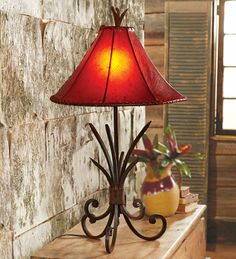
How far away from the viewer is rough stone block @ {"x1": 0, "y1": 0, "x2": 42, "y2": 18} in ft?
6.52

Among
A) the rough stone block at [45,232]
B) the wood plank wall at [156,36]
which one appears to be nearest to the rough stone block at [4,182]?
the rough stone block at [45,232]

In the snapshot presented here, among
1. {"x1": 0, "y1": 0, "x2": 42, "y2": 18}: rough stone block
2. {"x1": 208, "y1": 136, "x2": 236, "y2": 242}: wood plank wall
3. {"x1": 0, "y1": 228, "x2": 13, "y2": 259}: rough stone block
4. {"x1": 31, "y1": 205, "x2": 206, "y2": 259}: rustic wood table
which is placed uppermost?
{"x1": 0, "y1": 0, "x2": 42, "y2": 18}: rough stone block

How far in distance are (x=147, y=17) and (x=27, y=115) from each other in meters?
3.31

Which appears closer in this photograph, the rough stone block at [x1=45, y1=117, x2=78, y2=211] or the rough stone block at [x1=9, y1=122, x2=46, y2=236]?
the rough stone block at [x1=9, y1=122, x2=46, y2=236]

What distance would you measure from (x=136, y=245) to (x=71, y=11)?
943 mm

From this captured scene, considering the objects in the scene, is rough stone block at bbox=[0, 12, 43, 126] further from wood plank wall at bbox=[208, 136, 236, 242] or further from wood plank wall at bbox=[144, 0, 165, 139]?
wood plank wall at bbox=[208, 136, 236, 242]

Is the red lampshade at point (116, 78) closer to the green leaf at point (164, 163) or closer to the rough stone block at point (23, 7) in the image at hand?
the rough stone block at point (23, 7)

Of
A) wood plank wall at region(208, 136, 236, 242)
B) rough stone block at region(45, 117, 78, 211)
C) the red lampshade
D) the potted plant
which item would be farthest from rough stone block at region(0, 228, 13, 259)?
wood plank wall at region(208, 136, 236, 242)

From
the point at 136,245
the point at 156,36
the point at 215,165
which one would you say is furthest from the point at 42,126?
the point at 215,165

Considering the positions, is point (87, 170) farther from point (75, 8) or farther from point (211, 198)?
point (211, 198)

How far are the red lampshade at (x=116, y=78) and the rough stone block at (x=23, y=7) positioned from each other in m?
0.25

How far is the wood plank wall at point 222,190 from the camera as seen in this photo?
210 inches

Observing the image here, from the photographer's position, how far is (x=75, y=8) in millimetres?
2506

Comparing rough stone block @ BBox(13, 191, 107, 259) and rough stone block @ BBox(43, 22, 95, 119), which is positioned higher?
rough stone block @ BBox(43, 22, 95, 119)
